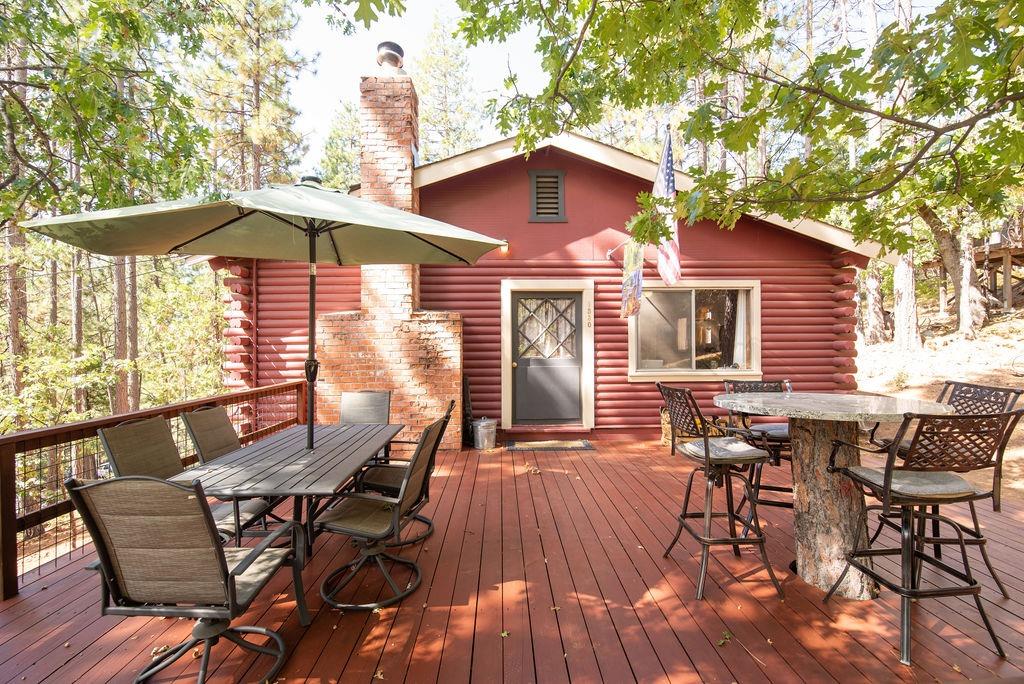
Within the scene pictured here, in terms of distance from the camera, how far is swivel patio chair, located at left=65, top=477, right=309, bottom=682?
5.41 ft

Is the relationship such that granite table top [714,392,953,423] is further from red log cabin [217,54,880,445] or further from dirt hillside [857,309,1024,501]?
dirt hillside [857,309,1024,501]

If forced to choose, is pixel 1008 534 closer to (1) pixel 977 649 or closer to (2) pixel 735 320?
(1) pixel 977 649

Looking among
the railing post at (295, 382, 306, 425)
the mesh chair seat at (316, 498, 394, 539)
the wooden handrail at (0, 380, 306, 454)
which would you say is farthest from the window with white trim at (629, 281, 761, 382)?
the wooden handrail at (0, 380, 306, 454)

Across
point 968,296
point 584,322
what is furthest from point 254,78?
point 968,296

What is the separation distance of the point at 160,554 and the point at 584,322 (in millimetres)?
5400

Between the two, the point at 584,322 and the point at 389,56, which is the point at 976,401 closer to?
the point at 584,322

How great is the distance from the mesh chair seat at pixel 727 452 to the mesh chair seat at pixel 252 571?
7.46ft

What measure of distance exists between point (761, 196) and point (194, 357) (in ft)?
51.3

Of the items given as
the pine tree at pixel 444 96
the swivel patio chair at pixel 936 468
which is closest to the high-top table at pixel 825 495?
the swivel patio chair at pixel 936 468

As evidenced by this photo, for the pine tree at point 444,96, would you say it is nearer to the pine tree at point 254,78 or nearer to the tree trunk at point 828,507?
the pine tree at point 254,78

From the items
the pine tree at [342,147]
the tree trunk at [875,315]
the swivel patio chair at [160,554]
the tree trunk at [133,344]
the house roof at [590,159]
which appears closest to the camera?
the swivel patio chair at [160,554]

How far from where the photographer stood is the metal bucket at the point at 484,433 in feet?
19.6

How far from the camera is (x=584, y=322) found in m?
6.52

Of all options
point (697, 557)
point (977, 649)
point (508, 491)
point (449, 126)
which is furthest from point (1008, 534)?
point (449, 126)
